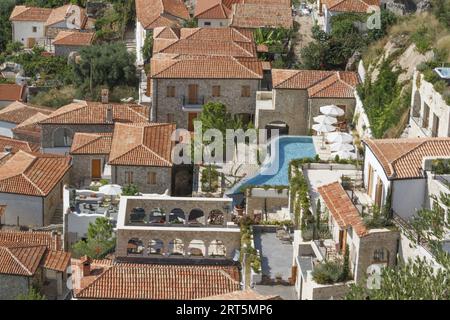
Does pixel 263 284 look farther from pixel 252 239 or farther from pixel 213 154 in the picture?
pixel 213 154

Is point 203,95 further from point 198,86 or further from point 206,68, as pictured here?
point 206,68

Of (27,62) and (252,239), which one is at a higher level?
(27,62)

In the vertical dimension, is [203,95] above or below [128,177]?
above

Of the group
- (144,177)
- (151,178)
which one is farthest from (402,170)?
(144,177)

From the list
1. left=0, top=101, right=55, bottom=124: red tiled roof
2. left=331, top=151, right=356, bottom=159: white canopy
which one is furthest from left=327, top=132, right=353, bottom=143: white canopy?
left=0, top=101, right=55, bottom=124: red tiled roof
